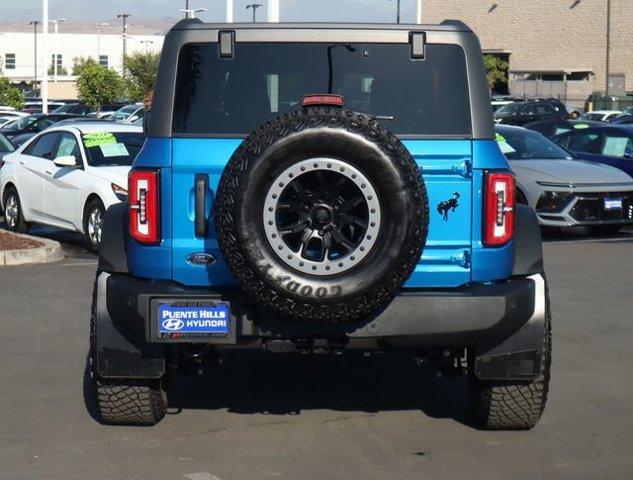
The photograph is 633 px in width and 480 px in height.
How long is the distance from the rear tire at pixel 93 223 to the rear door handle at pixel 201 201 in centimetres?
861

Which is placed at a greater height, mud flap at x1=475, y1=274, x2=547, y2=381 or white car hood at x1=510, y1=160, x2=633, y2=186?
white car hood at x1=510, y1=160, x2=633, y2=186

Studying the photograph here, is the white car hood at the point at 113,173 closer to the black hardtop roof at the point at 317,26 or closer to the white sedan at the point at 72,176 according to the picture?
the white sedan at the point at 72,176

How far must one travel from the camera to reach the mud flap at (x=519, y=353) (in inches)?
249

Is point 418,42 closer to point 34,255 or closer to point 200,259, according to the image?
point 200,259

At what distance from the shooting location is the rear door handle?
6156 millimetres

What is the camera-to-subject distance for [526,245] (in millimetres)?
6555

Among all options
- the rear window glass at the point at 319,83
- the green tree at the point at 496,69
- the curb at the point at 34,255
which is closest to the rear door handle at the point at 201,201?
the rear window glass at the point at 319,83

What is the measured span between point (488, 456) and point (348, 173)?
65.4 inches

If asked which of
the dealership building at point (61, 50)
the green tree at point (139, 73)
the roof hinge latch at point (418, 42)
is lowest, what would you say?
the roof hinge latch at point (418, 42)

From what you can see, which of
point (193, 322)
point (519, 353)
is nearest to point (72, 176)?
point (193, 322)

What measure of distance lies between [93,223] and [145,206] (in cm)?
875

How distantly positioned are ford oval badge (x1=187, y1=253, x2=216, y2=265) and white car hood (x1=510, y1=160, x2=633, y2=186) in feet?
34.3

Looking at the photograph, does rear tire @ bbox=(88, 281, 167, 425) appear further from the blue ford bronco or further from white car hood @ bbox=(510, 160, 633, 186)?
white car hood @ bbox=(510, 160, 633, 186)

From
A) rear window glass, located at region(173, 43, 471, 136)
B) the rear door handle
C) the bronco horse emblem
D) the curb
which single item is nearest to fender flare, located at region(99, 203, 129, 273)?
the rear door handle
